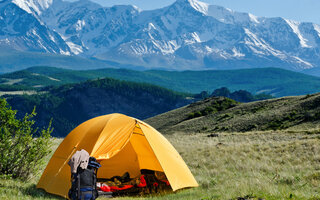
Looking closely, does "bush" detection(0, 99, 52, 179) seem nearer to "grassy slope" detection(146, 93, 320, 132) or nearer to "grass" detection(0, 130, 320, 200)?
"grass" detection(0, 130, 320, 200)

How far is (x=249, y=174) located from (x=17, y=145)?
9741mm

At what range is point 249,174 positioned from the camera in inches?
591

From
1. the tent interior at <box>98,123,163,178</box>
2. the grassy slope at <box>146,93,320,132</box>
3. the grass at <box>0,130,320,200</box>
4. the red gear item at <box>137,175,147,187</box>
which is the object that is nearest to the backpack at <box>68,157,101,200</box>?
the grass at <box>0,130,320,200</box>

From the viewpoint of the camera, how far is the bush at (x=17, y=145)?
43.4 ft

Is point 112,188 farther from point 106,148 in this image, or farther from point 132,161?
point 132,161

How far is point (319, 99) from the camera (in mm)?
52719

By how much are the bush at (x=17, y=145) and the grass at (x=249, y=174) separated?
0.71 meters

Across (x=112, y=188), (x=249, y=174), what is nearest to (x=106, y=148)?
(x=112, y=188)

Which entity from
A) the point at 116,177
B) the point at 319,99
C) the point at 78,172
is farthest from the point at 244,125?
the point at 78,172

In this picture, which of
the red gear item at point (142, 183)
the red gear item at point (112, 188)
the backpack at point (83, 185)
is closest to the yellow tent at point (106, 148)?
the red gear item at point (142, 183)

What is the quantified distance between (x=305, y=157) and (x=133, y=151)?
893 cm

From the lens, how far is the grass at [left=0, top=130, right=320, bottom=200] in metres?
10.7

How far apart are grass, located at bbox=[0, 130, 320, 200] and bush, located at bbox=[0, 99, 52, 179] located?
2.32ft

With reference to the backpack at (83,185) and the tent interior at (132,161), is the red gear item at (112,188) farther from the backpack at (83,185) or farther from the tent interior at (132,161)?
the backpack at (83,185)
